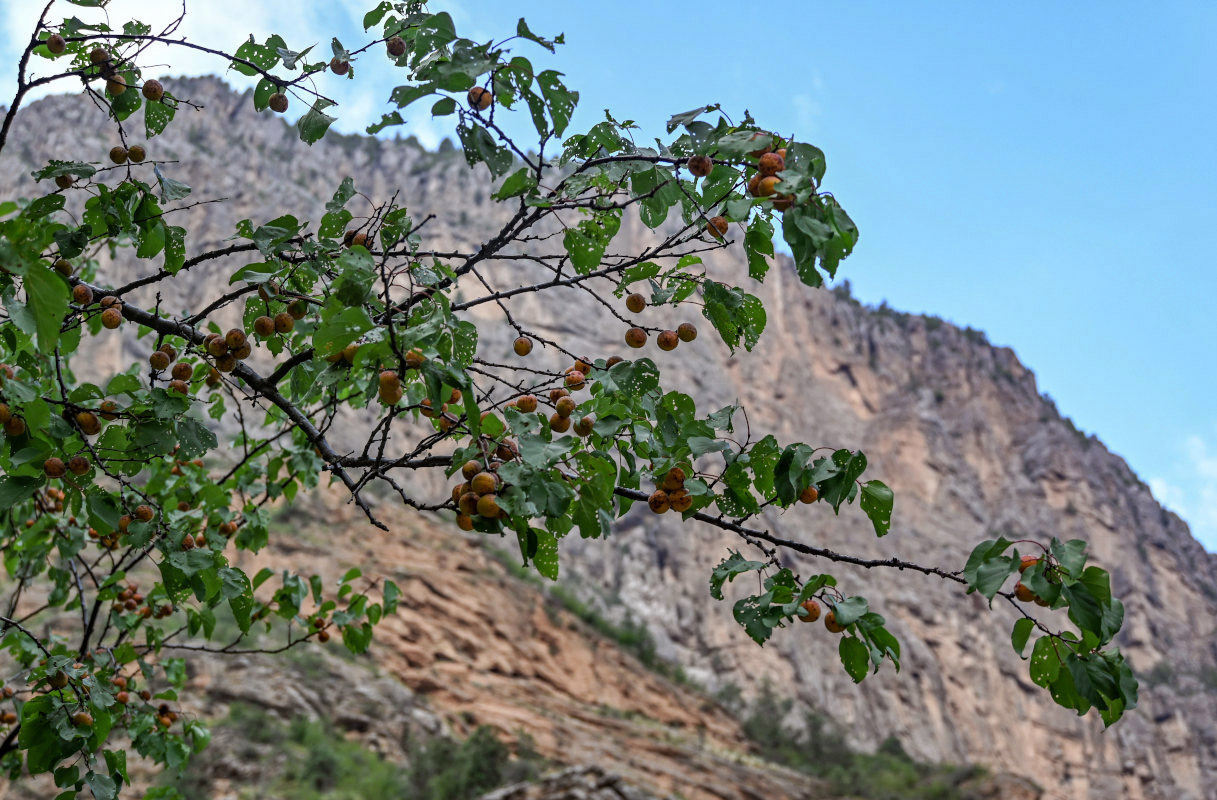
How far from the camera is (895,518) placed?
42094 millimetres

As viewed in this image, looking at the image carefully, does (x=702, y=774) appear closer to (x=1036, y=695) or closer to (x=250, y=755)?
(x=250, y=755)

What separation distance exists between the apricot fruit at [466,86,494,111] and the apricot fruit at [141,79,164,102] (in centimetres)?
113

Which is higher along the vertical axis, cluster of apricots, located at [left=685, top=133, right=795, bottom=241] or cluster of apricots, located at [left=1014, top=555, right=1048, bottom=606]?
cluster of apricots, located at [left=685, top=133, right=795, bottom=241]

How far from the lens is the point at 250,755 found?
1182 centimetres

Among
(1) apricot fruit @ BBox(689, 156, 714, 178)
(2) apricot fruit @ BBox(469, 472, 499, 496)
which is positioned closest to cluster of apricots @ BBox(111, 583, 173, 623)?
(2) apricot fruit @ BBox(469, 472, 499, 496)

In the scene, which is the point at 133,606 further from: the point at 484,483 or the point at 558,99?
the point at 558,99

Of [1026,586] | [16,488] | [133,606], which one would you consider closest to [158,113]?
[16,488]

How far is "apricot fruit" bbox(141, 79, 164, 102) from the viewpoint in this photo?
8.37 ft

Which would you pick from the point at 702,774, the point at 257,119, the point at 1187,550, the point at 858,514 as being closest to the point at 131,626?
the point at 702,774

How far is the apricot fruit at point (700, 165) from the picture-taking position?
207cm

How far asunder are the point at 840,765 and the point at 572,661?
6945 millimetres

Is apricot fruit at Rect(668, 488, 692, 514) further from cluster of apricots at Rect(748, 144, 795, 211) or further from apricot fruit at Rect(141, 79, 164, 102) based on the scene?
apricot fruit at Rect(141, 79, 164, 102)

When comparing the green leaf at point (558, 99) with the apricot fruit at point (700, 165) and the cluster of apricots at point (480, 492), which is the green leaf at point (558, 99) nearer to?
the apricot fruit at point (700, 165)

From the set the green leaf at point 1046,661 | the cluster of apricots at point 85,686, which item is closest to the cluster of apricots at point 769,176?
the green leaf at point 1046,661
